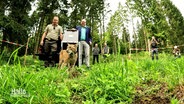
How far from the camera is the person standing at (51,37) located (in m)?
9.30

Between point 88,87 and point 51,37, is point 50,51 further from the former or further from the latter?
point 88,87

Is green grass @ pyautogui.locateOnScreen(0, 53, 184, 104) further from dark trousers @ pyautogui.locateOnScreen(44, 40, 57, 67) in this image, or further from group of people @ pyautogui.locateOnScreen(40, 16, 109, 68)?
dark trousers @ pyautogui.locateOnScreen(44, 40, 57, 67)

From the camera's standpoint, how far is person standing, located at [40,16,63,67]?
930 centimetres

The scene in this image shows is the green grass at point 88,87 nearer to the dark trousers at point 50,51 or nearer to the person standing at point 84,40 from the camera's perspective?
the dark trousers at point 50,51

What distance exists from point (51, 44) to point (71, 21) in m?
23.9

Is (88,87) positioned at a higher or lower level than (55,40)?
lower

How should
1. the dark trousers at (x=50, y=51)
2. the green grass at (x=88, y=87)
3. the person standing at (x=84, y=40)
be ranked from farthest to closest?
1. the person standing at (x=84, y=40)
2. the dark trousers at (x=50, y=51)
3. the green grass at (x=88, y=87)

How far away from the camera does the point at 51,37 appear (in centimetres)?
934

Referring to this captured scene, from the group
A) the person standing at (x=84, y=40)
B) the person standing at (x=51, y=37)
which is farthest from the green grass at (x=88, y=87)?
the person standing at (x=84, y=40)

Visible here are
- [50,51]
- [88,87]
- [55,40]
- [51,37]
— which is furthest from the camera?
[50,51]

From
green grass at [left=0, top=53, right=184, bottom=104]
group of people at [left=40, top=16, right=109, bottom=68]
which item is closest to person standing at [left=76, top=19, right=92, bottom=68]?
group of people at [left=40, top=16, right=109, bottom=68]

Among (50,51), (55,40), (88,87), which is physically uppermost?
(55,40)

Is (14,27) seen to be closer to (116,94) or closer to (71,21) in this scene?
(71,21)

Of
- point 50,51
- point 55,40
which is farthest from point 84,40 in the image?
point 50,51
